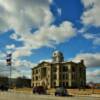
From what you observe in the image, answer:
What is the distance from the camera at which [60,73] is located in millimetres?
153625

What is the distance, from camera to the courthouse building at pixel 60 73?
15062cm

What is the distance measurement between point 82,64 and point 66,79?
11722 millimetres

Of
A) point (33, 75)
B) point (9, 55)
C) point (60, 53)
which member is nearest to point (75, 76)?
point (60, 53)

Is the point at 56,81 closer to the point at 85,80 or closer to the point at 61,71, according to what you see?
the point at 61,71

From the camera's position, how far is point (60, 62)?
6019 inches

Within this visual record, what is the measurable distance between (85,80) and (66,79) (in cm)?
1254

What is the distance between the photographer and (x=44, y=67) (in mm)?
159500

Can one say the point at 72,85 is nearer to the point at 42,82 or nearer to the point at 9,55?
the point at 42,82

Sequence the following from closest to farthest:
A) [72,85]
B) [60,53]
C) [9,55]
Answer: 1. [9,55]
2. [72,85]
3. [60,53]

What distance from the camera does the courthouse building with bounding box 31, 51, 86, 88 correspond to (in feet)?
494

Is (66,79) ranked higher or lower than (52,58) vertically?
lower

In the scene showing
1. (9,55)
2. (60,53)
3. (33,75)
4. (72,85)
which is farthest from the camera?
(33,75)

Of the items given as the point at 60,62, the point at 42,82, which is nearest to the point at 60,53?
the point at 60,62

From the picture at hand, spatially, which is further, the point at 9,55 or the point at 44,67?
the point at 44,67
